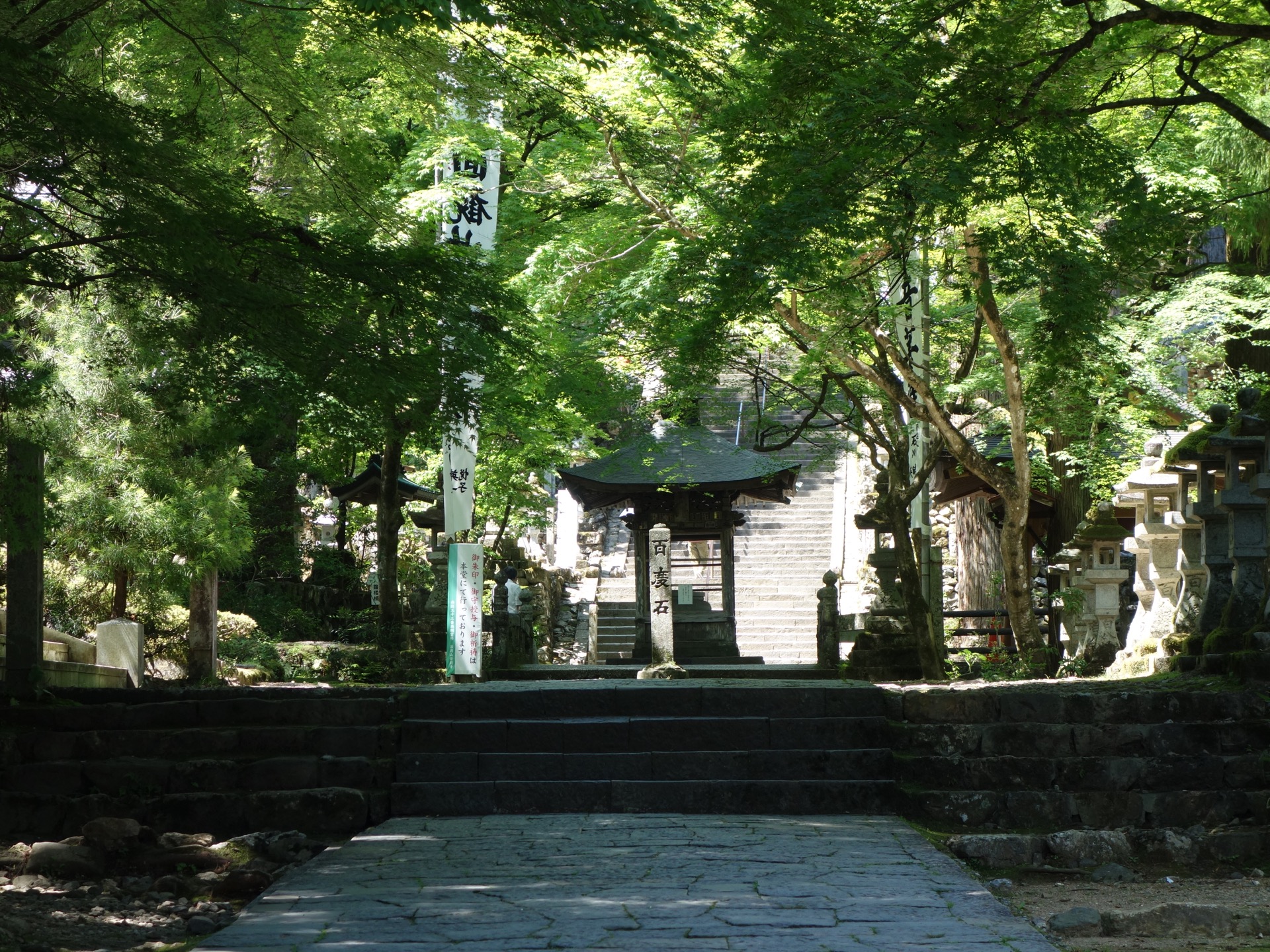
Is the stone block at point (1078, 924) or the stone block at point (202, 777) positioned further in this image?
the stone block at point (202, 777)

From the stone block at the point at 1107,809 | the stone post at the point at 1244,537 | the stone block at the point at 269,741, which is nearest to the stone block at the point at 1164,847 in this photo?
the stone block at the point at 1107,809

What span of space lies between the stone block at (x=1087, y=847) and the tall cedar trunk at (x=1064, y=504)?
11.0 metres

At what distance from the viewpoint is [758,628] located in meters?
24.3

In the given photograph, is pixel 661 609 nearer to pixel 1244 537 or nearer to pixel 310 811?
pixel 1244 537

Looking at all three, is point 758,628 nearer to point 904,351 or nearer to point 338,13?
point 904,351

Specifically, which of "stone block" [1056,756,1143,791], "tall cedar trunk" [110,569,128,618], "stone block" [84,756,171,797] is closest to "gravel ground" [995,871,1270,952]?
"stone block" [1056,756,1143,791]

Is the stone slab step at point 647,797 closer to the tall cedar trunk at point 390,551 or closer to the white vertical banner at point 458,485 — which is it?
the white vertical banner at point 458,485

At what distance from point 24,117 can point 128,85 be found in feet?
9.64

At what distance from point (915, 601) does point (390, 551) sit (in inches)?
263

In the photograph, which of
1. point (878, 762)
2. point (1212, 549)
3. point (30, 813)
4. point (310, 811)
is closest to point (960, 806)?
point (878, 762)

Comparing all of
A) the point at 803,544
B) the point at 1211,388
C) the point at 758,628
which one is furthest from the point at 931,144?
the point at 803,544

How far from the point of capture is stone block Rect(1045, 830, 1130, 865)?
23.6 feet

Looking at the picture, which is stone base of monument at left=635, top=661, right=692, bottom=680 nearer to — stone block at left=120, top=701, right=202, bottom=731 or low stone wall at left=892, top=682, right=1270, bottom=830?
low stone wall at left=892, top=682, right=1270, bottom=830

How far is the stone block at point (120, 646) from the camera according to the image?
12898 mm
